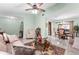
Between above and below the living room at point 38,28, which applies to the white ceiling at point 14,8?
above

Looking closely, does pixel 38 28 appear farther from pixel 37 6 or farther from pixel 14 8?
pixel 14 8

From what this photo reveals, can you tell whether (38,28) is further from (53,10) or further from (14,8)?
(14,8)

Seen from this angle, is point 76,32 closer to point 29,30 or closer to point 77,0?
point 77,0

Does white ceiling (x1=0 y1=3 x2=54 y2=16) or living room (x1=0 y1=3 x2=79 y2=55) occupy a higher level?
white ceiling (x1=0 y1=3 x2=54 y2=16)

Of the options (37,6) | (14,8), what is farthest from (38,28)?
(14,8)

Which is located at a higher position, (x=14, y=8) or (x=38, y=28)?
(x=14, y=8)

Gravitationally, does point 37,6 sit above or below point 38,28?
A: above

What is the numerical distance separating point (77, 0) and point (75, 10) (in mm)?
145

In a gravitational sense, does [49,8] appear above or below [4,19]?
above

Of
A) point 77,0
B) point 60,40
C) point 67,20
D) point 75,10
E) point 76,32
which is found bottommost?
point 60,40

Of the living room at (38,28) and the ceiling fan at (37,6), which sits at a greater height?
the ceiling fan at (37,6)

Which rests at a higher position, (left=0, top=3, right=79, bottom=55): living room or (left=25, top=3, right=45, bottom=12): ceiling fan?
(left=25, top=3, right=45, bottom=12): ceiling fan
